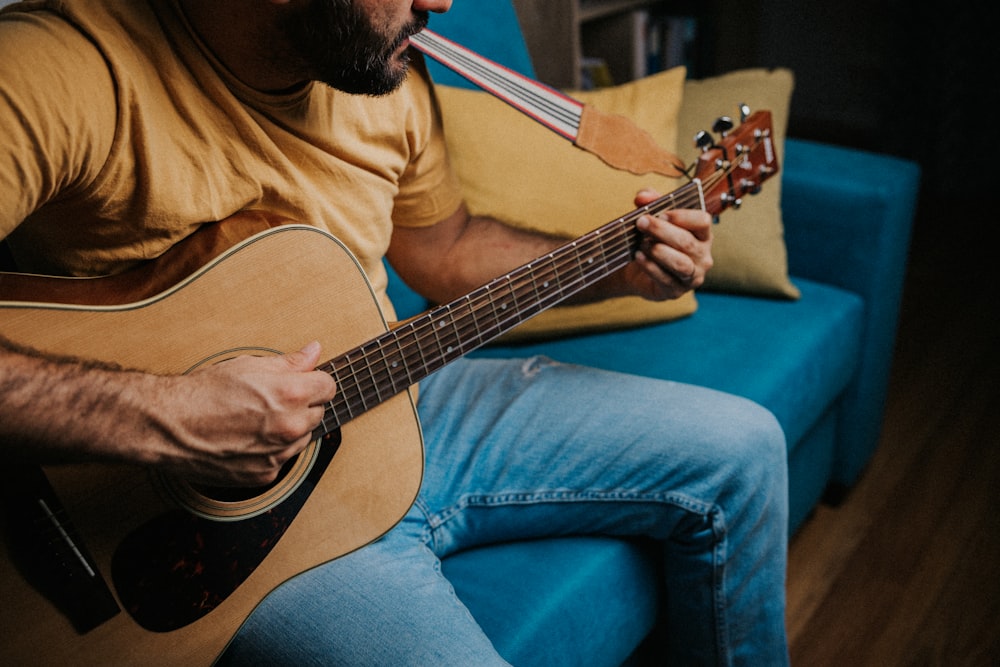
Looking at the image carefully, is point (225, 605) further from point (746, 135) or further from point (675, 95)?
point (675, 95)

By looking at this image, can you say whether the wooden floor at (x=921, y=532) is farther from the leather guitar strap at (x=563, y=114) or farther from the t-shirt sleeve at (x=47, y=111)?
the t-shirt sleeve at (x=47, y=111)

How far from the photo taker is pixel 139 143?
2.65 feet

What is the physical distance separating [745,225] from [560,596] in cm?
88

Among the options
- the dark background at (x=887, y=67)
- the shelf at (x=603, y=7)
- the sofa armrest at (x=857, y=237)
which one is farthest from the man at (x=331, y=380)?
the dark background at (x=887, y=67)

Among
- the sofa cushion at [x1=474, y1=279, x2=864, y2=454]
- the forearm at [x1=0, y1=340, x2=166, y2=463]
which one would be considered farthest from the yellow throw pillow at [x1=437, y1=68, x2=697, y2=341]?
the forearm at [x1=0, y1=340, x2=166, y2=463]

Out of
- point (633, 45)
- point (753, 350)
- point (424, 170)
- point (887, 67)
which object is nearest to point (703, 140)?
point (424, 170)

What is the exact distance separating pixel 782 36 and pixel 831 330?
2957mm

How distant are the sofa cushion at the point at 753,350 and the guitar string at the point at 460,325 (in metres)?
0.35

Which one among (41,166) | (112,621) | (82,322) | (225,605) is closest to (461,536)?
(225,605)

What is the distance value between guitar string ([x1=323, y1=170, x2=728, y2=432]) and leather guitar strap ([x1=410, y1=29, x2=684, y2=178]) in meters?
0.11

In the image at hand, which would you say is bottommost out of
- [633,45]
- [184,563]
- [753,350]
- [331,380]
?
[753,350]

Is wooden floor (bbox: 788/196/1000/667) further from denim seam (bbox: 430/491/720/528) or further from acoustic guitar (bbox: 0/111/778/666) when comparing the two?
acoustic guitar (bbox: 0/111/778/666)

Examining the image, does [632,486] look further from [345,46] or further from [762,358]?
[345,46]

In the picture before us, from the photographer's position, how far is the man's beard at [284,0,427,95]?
0.86 m
